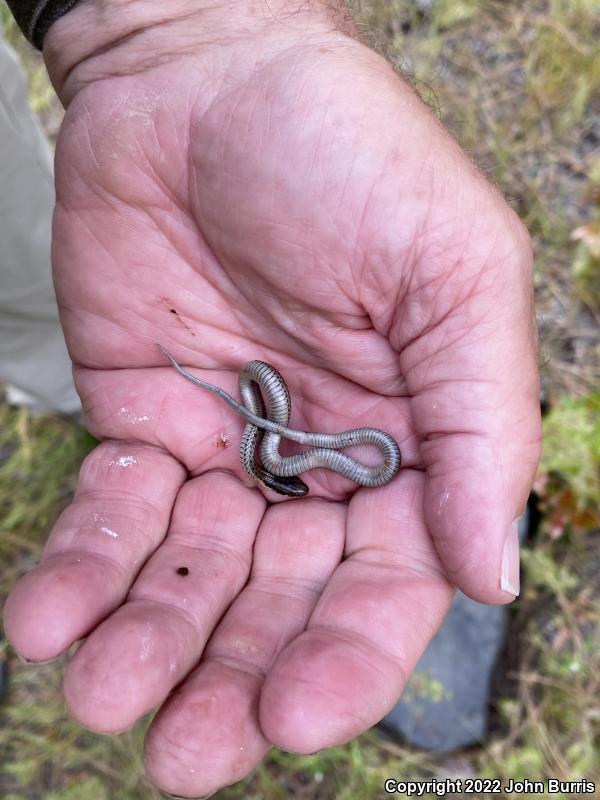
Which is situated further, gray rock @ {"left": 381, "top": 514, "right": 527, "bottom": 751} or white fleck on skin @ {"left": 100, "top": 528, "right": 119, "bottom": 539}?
gray rock @ {"left": 381, "top": 514, "right": 527, "bottom": 751}

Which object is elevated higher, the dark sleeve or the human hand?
the dark sleeve

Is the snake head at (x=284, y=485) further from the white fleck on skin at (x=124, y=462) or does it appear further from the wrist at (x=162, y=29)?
the wrist at (x=162, y=29)

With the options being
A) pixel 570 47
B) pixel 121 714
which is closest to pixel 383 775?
pixel 121 714

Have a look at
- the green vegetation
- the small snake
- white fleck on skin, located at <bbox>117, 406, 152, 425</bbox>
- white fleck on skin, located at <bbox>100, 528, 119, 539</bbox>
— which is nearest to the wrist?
the green vegetation

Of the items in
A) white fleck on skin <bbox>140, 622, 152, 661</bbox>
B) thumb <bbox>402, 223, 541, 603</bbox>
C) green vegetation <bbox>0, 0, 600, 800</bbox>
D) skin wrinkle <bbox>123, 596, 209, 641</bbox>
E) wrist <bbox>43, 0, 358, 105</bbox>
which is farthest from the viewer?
green vegetation <bbox>0, 0, 600, 800</bbox>

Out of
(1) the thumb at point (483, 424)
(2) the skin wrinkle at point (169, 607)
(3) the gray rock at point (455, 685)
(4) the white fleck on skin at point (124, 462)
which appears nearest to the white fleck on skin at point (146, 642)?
(2) the skin wrinkle at point (169, 607)

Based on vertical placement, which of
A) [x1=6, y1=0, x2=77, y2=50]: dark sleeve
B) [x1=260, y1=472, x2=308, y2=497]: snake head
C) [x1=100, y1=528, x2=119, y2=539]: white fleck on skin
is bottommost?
[x1=260, y1=472, x2=308, y2=497]: snake head

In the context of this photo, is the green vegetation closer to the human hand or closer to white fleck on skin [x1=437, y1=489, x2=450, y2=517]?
the human hand

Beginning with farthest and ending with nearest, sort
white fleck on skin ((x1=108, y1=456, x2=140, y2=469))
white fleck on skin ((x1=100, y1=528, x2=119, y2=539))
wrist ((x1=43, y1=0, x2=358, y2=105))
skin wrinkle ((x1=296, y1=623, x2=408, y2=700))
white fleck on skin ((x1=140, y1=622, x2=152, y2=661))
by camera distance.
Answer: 1. wrist ((x1=43, y1=0, x2=358, y2=105))
2. white fleck on skin ((x1=108, y1=456, x2=140, y2=469))
3. white fleck on skin ((x1=100, y1=528, x2=119, y2=539))
4. skin wrinkle ((x1=296, y1=623, x2=408, y2=700))
5. white fleck on skin ((x1=140, y1=622, x2=152, y2=661))
